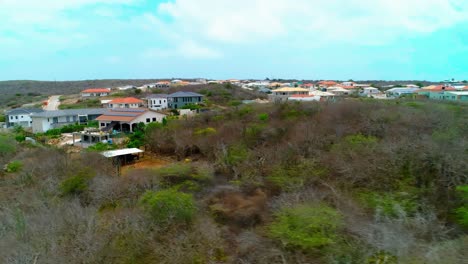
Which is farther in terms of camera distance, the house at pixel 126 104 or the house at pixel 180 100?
the house at pixel 180 100

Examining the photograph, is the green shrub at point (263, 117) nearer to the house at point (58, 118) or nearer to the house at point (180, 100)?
the house at point (58, 118)

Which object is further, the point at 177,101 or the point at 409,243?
the point at 177,101

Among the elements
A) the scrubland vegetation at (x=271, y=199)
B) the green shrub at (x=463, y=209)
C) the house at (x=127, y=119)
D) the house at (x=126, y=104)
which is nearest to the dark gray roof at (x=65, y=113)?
the house at (x=126, y=104)

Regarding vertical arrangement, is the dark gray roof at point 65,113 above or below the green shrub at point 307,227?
above

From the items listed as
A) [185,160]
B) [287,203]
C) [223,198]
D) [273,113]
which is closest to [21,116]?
[185,160]

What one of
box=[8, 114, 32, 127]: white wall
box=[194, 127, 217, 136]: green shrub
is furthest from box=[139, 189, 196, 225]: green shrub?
box=[8, 114, 32, 127]: white wall

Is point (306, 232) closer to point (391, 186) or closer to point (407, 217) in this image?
point (407, 217)

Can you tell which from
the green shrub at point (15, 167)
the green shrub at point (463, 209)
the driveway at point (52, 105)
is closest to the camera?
the green shrub at point (463, 209)
